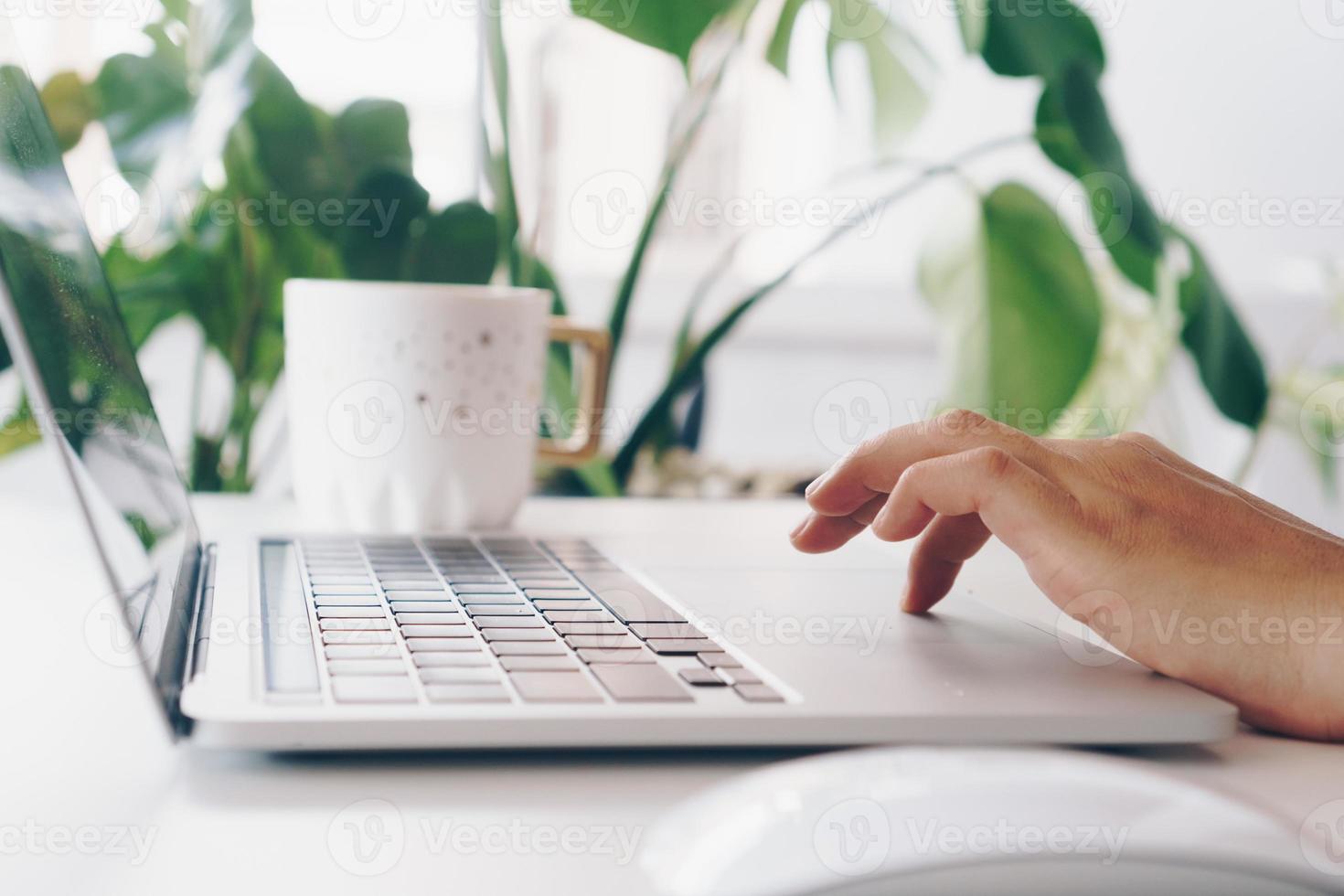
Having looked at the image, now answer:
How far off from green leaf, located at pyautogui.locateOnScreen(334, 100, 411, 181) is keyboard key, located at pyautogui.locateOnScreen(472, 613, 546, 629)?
0.54m

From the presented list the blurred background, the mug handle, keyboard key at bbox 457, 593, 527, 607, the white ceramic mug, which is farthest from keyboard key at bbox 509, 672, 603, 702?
the blurred background

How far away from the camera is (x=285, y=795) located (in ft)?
0.95

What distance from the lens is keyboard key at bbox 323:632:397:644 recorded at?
0.36 m

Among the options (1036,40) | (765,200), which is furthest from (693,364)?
(765,200)

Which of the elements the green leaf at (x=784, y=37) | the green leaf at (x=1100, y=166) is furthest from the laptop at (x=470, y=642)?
the green leaf at (x=784, y=37)

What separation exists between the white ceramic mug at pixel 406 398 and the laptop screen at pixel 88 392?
106mm

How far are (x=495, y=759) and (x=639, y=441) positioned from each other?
0.75m

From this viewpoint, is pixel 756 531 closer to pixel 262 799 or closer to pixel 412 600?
pixel 412 600

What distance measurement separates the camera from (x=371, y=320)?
24.9 inches

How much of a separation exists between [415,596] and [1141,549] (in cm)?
26

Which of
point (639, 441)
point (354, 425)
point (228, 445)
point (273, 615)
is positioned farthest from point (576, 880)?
point (228, 445)

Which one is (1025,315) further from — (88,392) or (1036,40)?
(88,392)

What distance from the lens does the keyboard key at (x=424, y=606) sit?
1.37 feet

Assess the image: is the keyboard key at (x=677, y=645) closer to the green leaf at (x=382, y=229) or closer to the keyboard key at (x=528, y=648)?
the keyboard key at (x=528, y=648)
